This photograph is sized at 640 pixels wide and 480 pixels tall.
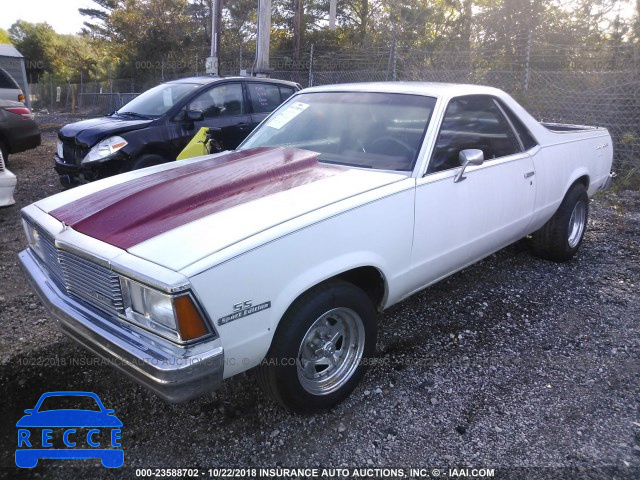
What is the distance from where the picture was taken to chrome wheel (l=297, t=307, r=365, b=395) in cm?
254

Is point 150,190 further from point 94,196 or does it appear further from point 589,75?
point 589,75

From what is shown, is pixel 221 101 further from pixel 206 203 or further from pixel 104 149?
pixel 206 203

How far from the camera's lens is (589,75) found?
8.59 metres

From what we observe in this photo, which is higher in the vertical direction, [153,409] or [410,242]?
[410,242]

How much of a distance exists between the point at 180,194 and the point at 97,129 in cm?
408

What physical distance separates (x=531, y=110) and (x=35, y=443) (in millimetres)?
9385

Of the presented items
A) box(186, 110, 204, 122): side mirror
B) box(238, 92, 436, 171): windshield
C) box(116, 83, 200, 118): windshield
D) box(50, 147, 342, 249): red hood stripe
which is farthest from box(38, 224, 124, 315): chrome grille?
box(116, 83, 200, 118): windshield

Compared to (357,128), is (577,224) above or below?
below

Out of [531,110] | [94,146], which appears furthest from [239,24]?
[94,146]

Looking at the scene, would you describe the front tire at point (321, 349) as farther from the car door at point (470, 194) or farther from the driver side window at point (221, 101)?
the driver side window at point (221, 101)

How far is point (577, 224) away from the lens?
482cm

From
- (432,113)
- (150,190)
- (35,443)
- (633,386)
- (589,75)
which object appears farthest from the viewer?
(589,75)

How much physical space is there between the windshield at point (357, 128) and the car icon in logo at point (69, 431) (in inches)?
78.6

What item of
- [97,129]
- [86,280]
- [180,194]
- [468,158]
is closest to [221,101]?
[97,129]
